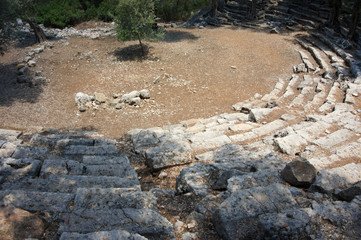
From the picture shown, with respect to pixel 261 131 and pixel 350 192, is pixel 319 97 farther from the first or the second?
pixel 350 192

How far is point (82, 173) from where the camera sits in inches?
199

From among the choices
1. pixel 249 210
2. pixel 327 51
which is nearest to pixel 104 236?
pixel 249 210

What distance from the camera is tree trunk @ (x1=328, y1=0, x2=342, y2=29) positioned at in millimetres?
16695

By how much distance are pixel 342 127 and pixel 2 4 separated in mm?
13560

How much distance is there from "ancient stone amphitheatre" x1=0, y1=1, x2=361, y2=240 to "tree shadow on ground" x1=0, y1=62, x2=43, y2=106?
0.08 metres

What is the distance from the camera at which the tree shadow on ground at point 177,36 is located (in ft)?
56.6

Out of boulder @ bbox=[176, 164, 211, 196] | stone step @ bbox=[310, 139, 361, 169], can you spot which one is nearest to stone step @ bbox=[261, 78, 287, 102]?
stone step @ bbox=[310, 139, 361, 169]

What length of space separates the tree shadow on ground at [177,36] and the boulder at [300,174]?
556 inches

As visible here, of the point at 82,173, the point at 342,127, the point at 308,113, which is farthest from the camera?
the point at 308,113

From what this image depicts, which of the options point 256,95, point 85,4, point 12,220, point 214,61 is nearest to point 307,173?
point 12,220

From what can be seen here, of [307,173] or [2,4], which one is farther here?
[2,4]

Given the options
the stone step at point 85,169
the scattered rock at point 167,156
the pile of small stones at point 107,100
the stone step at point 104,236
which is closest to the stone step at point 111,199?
the stone step at point 104,236

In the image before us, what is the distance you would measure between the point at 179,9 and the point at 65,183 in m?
21.6

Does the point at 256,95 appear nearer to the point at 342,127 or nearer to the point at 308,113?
the point at 308,113
